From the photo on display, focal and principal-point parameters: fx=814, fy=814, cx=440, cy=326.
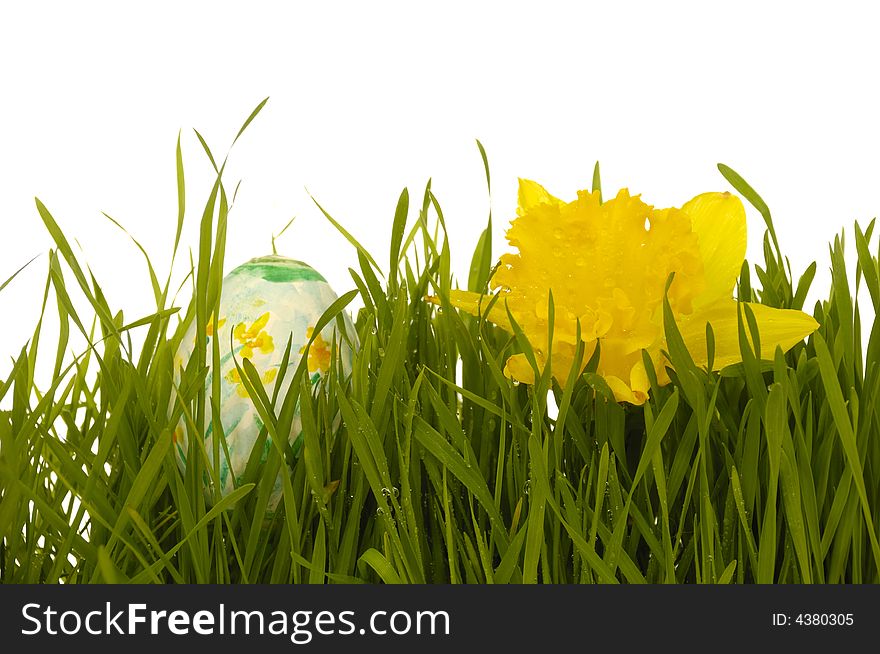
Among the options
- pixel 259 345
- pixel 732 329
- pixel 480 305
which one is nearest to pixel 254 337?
pixel 259 345

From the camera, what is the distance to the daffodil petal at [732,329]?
404 millimetres

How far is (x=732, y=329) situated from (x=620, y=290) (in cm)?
7

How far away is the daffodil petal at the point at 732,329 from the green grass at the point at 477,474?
0.01 meters

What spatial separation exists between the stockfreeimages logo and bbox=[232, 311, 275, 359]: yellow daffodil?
0.47ft

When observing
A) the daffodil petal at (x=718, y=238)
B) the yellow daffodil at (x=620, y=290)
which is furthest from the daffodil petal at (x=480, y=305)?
the daffodil petal at (x=718, y=238)

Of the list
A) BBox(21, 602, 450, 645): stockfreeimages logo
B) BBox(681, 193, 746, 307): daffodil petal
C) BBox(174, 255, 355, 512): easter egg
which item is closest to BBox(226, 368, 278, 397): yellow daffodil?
BBox(174, 255, 355, 512): easter egg

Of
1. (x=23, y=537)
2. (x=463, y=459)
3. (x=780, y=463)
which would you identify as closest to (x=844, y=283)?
(x=780, y=463)

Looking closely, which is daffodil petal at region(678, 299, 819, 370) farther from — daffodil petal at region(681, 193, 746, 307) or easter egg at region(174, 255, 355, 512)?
easter egg at region(174, 255, 355, 512)

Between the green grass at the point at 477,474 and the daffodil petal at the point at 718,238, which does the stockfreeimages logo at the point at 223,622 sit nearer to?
the green grass at the point at 477,474

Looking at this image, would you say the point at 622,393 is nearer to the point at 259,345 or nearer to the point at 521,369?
the point at 521,369

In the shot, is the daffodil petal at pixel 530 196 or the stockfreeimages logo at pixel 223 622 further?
the daffodil petal at pixel 530 196

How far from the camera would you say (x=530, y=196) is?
1.55 ft

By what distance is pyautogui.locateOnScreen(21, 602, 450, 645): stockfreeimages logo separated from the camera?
365 mm

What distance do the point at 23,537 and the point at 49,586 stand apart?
0.36 feet
